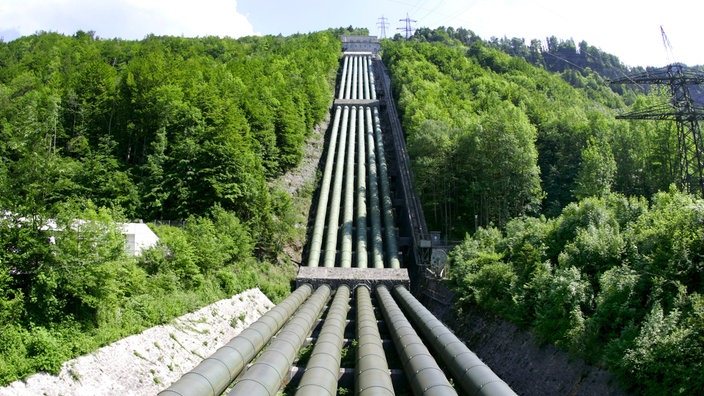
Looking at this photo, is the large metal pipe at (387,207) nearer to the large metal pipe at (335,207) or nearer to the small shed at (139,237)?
the large metal pipe at (335,207)

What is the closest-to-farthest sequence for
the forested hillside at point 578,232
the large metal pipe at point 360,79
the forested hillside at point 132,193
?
the forested hillside at point 578,232
the forested hillside at point 132,193
the large metal pipe at point 360,79

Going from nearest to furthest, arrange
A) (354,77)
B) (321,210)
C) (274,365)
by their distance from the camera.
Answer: (274,365) → (321,210) → (354,77)

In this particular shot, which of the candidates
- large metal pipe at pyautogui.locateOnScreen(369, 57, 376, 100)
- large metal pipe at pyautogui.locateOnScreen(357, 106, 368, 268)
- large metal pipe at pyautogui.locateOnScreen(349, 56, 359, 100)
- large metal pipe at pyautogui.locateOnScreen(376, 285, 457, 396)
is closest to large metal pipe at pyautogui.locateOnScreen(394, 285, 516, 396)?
large metal pipe at pyautogui.locateOnScreen(376, 285, 457, 396)

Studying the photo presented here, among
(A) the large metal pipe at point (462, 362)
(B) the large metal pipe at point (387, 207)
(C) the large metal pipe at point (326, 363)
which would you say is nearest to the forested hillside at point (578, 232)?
(B) the large metal pipe at point (387, 207)

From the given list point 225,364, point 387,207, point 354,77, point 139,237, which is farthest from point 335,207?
point 354,77

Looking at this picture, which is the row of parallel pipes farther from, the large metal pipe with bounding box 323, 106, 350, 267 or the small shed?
the small shed

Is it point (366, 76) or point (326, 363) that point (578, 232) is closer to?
point (326, 363)
